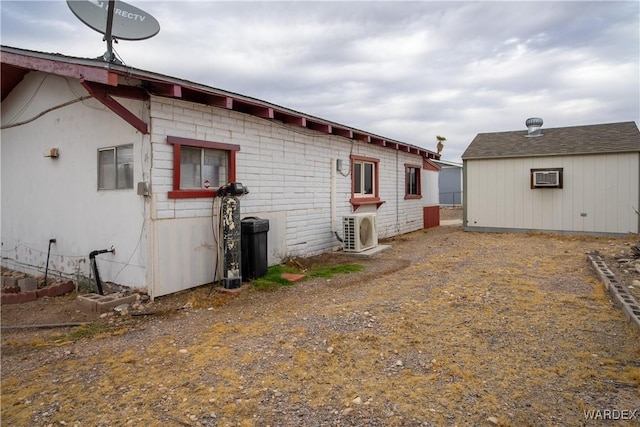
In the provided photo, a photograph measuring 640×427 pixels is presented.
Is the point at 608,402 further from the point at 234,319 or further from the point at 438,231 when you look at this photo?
the point at 438,231

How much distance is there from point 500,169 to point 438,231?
299 cm

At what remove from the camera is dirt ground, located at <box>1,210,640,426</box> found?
250 cm

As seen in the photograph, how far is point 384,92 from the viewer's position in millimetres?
16297

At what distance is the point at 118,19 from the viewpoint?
5.56 metres

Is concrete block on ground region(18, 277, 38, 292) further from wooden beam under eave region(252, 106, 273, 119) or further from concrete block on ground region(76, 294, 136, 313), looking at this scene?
wooden beam under eave region(252, 106, 273, 119)

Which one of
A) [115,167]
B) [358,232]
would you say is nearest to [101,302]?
[115,167]

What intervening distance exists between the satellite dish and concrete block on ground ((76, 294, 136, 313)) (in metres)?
3.68

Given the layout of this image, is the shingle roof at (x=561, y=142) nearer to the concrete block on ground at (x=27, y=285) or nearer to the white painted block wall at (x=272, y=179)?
the white painted block wall at (x=272, y=179)

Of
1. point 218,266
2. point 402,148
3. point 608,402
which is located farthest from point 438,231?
point 608,402

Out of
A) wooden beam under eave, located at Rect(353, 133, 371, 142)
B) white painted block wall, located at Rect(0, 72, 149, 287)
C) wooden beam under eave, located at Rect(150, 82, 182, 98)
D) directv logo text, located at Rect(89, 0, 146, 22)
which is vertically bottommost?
white painted block wall, located at Rect(0, 72, 149, 287)

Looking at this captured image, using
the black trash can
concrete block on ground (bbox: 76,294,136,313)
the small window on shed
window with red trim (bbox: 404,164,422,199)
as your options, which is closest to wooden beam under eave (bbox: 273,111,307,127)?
the black trash can

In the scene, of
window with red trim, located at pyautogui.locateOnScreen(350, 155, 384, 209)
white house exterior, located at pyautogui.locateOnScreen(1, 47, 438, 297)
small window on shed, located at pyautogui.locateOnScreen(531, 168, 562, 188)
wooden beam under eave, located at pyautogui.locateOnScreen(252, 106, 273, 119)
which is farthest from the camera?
small window on shed, located at pyautogui.locateOnScreen(531, 168, 562, 188)

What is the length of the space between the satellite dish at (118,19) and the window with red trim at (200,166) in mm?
1744

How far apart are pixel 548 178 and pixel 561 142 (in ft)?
5.09
